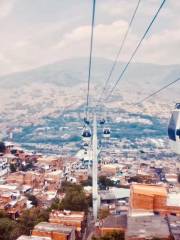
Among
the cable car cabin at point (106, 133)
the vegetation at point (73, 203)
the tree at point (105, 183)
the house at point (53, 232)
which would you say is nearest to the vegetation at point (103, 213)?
the vegetation at point (73, 203)

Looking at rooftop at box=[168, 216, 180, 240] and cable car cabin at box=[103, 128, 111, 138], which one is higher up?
cable car cabin at box=[103, 128, 111, 138]

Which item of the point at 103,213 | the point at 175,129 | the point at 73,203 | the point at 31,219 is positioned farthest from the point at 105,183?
the point at 175,129

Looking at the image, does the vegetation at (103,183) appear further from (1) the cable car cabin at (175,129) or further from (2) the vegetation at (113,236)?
(1) the cable car cabin at (175,129)

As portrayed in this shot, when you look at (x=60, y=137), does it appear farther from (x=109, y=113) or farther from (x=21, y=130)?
(x=109, y=113)

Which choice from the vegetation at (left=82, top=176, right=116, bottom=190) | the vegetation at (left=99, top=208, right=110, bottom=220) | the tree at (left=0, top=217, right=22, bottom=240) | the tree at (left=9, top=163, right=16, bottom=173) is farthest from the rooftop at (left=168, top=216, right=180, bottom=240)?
the tree at (left=9, top=163, right=16, bottom=173)

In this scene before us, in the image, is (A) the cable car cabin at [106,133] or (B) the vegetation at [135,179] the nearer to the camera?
(A) the cable car cabin at [106,133]

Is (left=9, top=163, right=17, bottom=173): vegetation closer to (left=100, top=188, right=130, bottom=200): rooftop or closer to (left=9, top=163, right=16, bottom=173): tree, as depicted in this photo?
(left=9, top=163, right=16, bottom=173): tree

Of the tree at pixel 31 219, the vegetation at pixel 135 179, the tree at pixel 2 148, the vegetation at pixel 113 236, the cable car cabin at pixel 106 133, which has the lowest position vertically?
the vegetation at pixel 113 236

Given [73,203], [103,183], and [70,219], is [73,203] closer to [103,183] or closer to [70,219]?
→ [70,219]

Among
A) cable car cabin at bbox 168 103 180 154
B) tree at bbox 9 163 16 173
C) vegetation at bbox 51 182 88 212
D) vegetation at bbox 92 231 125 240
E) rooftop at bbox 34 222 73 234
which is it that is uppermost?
tree at bbox 9 163 16 173
